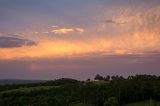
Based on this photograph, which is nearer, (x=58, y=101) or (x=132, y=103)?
(x=132, y=103)

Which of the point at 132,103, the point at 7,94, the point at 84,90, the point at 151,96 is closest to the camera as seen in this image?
the point at 132,103

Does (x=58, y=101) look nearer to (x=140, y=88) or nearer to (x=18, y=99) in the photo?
(x=18, y=99)

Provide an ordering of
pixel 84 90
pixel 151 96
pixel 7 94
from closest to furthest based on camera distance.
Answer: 1. pixel 151 96
2. pixel 84 90
3. pixel 7 94

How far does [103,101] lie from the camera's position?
148 m

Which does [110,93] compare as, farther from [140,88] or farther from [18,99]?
[18,99]

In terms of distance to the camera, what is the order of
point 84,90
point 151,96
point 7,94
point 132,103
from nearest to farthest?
1. point 132,103
2. point 151,96
3. point 84,90
4. point 7,94

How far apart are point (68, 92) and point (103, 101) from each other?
33.2 meters

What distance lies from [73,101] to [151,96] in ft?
111

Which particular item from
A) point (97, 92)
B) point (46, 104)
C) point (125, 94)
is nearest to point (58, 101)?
point (46, 104)

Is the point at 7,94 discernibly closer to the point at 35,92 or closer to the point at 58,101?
the point at 35,92

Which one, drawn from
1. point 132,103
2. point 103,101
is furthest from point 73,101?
point 132,103

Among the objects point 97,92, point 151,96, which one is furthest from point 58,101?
point 151,96

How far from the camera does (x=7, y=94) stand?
187250mm

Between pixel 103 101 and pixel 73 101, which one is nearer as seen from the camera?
pixel 103 101
